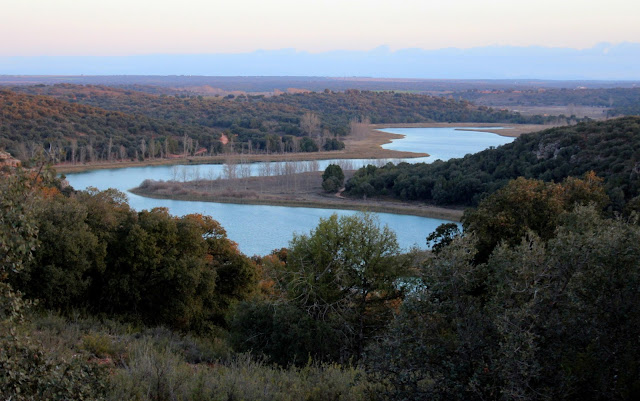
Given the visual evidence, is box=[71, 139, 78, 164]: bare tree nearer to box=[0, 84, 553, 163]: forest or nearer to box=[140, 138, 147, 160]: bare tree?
box=[0, 84, 553, 163]: forest

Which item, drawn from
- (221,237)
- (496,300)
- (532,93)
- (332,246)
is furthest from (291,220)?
(532,93)

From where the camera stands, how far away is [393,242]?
35.7ft

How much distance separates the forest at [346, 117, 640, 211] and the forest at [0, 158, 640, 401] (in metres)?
16.1

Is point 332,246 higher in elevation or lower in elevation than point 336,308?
higher

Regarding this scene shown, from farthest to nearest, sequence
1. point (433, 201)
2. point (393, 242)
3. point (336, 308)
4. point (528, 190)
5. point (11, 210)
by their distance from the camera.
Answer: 1. point (433, 201)
2. point (528, 190)
3. point (393, 242)
4. point (336, 308)
5. point (11, 210)

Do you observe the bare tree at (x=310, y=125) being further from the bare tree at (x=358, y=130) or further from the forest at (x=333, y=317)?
the forest at (x=333, y=317)

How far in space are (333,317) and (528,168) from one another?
88.0 ft

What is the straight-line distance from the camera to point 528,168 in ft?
110

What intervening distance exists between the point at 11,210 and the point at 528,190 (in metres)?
13.8

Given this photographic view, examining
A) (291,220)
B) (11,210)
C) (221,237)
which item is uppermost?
(11,210)

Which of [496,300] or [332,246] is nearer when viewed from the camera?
[496,300]

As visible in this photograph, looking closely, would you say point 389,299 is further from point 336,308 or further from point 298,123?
point 298,123

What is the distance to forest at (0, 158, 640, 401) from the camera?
455 cm

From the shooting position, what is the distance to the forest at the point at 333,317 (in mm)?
4551
